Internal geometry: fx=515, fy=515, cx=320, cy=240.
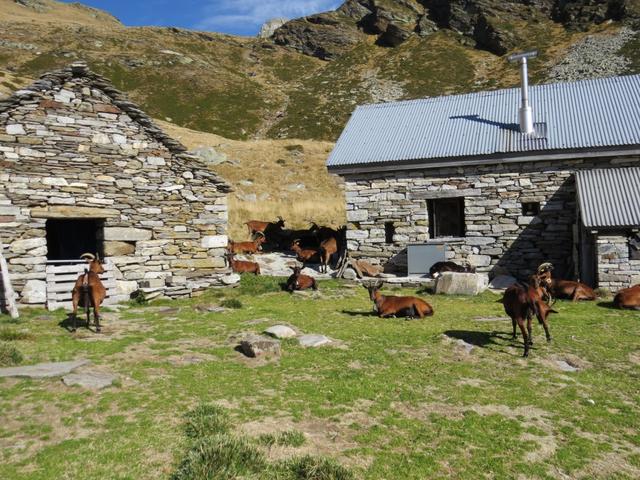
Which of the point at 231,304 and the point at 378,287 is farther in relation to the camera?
the point at 231,304

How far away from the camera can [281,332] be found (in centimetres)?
990

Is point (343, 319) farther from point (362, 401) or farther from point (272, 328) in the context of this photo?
point (362, 401)

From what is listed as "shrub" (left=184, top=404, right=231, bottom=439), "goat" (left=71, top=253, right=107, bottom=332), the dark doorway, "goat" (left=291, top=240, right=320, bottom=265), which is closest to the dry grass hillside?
"goat" (left=291, top=240, right=320, bottom=265)

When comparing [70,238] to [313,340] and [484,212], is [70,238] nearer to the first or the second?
[313,340]

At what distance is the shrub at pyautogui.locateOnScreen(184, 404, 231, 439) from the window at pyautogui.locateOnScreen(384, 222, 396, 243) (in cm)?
1329

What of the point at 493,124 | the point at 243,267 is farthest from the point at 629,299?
the point at 243,267

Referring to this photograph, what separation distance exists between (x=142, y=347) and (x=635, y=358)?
8600mm

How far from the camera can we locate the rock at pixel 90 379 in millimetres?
7066

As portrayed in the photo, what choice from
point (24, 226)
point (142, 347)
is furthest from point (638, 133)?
point (24, 226)

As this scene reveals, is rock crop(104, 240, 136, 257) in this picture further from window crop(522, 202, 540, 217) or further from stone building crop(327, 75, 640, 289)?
window crop(522, 202, 540, 217)

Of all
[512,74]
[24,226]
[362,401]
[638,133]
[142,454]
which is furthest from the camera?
[512,74]

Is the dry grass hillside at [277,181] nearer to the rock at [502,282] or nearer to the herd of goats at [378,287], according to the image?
the herd of goats at [378,287]

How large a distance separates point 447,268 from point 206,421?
12.3 meters

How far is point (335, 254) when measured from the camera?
2075 centimetres
